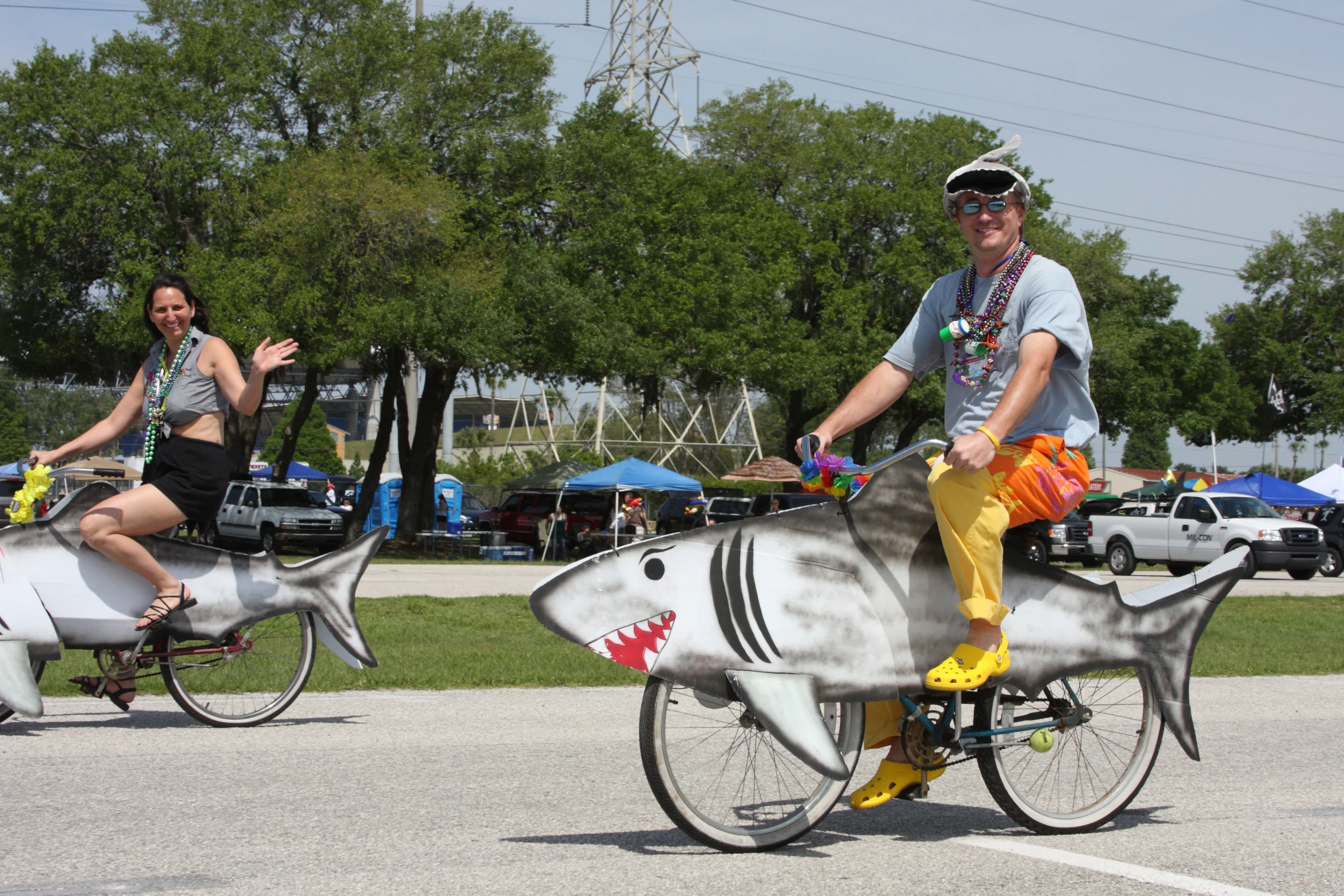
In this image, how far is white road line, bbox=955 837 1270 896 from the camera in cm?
396

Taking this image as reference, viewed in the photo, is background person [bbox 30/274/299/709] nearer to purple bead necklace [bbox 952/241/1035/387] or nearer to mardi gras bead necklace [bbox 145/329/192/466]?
mardi gras bead necklace [bbox 145/329/192/466]

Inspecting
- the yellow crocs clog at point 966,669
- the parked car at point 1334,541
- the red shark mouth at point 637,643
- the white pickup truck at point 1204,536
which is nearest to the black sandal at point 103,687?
the red shark mouth at point 637,643

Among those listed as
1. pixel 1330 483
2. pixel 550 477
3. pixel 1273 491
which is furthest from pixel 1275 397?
pixel 550 477

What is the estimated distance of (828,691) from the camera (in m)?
4.20

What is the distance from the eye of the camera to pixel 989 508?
4258mm

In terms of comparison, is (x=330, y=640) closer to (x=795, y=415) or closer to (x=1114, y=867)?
(x=1114, y=867)

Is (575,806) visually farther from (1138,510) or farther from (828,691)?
(1138,510)

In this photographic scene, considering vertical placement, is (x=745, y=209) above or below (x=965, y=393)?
above

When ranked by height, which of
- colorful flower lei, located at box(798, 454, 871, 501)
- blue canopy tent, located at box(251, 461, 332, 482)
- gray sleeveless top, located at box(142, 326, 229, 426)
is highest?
gray sleeveless top, located at box(142, 326, 229, 426)

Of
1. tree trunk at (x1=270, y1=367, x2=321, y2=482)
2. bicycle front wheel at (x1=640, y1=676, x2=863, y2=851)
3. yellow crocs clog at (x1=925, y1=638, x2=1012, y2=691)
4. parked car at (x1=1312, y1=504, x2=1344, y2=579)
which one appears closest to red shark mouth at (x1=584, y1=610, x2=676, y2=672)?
bicycle front wheel at (x1=640, y1=676, x2=863, y2=851)

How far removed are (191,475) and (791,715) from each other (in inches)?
135

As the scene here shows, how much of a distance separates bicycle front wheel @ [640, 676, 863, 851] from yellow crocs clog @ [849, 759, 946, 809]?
0.17 m

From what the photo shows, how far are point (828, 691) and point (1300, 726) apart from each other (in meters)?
4.58

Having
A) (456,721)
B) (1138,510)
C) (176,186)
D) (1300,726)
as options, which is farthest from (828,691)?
(1138,510)
